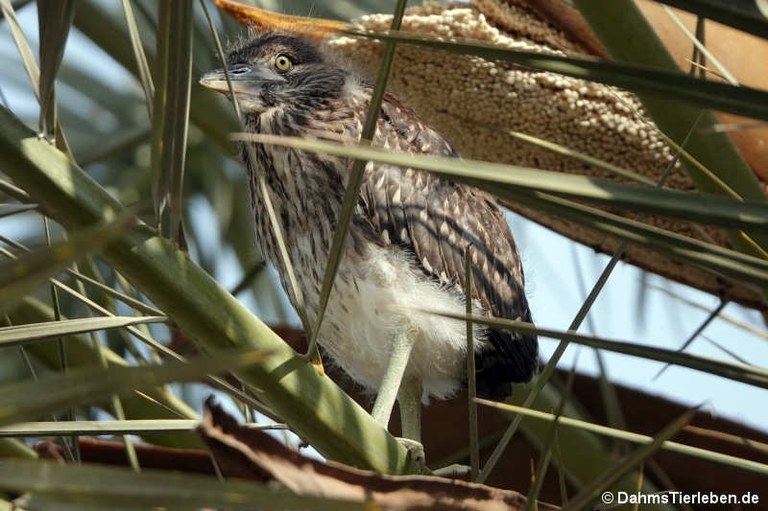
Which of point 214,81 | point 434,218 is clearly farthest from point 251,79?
point 434,218

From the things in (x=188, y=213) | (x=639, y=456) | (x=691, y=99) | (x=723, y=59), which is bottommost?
(x=188, y=213)

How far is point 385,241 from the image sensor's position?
2.53 m

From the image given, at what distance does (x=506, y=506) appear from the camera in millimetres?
1310

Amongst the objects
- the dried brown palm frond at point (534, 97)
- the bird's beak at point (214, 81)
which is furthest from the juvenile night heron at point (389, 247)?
the dried brown palm frond at point (534, 97)

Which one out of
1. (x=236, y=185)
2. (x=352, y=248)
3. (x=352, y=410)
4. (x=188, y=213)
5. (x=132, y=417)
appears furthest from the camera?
(x=236, y=185)

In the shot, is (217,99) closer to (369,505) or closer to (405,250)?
(405,250)

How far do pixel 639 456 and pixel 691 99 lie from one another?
301 mm

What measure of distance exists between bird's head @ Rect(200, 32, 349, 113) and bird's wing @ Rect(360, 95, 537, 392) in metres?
0.20

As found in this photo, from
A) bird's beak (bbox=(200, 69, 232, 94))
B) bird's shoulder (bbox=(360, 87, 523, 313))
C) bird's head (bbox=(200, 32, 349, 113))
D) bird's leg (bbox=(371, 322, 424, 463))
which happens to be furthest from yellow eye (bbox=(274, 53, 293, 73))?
bird's leg (bbox=(371, 322, 424, 463))

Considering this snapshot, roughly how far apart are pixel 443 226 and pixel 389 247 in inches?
7.0

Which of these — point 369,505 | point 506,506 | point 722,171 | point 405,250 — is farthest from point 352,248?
point 369,505

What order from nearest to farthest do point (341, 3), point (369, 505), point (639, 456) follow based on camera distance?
1. point (369, 505)
2. point (639, 456)
3. point (341, 3)

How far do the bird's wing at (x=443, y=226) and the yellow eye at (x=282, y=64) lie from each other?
30 cm

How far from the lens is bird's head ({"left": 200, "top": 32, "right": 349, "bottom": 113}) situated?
2.87 m
